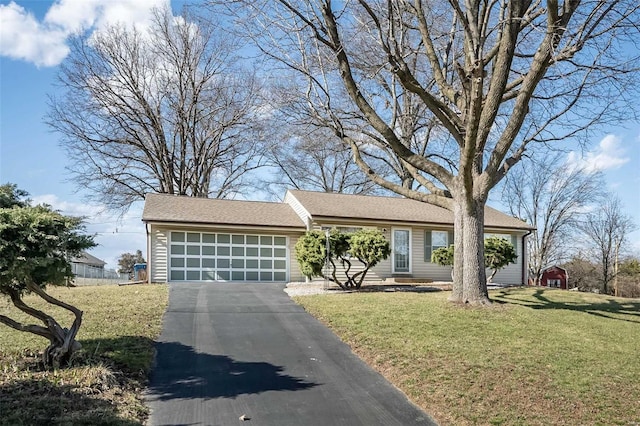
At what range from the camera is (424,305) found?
448 inches

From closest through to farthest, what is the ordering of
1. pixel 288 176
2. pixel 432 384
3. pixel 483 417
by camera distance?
pixel 483 417 < pixel 432 384 < pixel 288 176

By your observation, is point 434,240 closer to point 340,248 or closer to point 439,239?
point 439,239

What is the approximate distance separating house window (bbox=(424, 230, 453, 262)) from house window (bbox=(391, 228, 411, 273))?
0.85m

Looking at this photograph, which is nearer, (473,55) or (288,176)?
(473,55)

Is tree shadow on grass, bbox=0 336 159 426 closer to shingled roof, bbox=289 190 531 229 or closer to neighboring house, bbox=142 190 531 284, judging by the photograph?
neighboring house, bbox=142 190 531 284

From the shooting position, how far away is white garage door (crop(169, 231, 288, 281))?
18.2 metres

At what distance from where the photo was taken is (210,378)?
637cm

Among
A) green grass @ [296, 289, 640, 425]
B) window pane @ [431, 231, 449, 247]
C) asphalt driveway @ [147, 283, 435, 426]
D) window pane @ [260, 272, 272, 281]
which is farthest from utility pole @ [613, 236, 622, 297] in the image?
asphalt driveway @ [147, 283, 435, 426]

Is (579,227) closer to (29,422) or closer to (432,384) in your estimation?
(432,384)

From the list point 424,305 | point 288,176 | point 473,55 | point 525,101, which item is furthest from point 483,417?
point 288,176

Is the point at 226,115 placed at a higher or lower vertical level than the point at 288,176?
higher

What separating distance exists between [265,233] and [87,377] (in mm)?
13742

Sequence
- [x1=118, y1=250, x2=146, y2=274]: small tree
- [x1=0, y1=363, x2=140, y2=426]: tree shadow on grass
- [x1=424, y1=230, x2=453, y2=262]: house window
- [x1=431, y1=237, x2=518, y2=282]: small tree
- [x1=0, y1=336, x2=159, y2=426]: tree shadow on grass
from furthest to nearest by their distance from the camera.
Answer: [x1=118, y1=250, x2=146, y2=274]: small tree, [x1=424, y1=230, x2=453, y2=262]: house window, [x1=431, y1=237, x2=518, y2=282]: small tree, [x1=0, y1=336, x2=159, y2=426]: tree shadow on grass, [x1=0, y1=363, x2=140, y2=426]: tree shadow on grass

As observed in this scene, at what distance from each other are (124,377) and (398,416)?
134 inches
